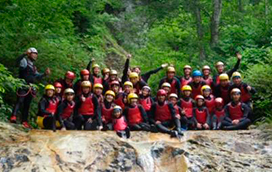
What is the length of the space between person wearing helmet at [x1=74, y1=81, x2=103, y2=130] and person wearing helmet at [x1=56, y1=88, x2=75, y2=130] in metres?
0.12

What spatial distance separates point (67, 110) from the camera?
29.8ft

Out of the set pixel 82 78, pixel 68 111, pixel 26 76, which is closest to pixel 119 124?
pixel 68 111

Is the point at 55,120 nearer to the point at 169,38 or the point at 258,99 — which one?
the point at 258,99

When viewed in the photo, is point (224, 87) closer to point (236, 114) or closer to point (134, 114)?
point (236, 114)

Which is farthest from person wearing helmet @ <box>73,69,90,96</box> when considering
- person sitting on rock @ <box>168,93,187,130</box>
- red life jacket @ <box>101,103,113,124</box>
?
person sitting on rock @ <box>168,93,187,130</box>

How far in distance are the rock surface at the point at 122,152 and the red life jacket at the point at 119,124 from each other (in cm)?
44

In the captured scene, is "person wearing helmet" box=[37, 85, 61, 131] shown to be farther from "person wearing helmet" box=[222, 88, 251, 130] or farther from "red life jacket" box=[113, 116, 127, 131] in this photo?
"person wearing helmet" box=[222, 88, 251, 130]

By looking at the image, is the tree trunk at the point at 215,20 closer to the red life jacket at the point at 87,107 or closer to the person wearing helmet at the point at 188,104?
the person wearing helmet at the point at 188,104

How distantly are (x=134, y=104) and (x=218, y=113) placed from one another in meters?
2.32

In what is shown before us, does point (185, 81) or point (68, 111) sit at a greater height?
point (185, 81)

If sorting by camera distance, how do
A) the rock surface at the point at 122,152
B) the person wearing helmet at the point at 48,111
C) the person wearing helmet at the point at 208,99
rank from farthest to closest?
the person wearing helmet at the point at 208,99 → the person wearing helmet at the point at 48,111 → the rock surface at the point at 122,152

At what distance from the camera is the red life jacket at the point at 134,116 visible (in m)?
9.23

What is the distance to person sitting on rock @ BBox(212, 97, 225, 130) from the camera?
9.75 m

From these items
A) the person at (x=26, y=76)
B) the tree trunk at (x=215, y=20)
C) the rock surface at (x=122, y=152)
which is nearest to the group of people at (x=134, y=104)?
the person at (x=26, y=76)
